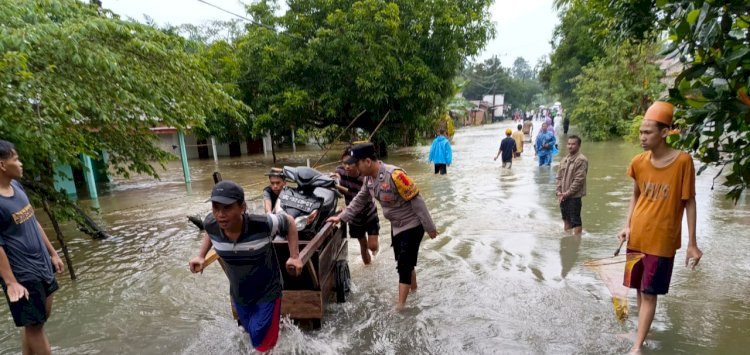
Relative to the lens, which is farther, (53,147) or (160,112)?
(160,112)

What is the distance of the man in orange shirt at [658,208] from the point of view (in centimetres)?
282

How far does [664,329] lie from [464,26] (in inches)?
633

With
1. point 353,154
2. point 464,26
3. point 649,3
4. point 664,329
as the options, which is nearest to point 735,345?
point 664,329

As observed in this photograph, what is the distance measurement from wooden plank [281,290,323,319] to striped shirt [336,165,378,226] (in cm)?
148

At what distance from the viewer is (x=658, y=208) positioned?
292cm

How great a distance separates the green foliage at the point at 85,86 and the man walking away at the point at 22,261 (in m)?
2.32

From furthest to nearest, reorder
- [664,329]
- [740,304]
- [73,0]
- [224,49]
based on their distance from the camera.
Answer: [224,49] → [73,0] → [740,304] → [664,329]

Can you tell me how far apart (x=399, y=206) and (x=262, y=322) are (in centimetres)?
162

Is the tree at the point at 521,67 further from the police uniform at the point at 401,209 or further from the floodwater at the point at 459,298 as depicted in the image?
the police uniform at the point at 401,209

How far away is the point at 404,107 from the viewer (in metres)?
17.6

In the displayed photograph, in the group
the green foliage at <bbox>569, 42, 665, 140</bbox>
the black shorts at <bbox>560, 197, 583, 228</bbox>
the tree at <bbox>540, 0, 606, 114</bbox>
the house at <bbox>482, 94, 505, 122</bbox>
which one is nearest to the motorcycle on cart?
the black shorts at <bbox>560, 197, 583, 228</bbox>

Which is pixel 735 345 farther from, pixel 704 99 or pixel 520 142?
pixel 520 142

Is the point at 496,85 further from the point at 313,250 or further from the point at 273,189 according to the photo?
the point at 313,250

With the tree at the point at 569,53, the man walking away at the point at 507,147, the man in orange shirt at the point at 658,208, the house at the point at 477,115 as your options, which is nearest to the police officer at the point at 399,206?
the man in orange shirt at the point at 658,208
